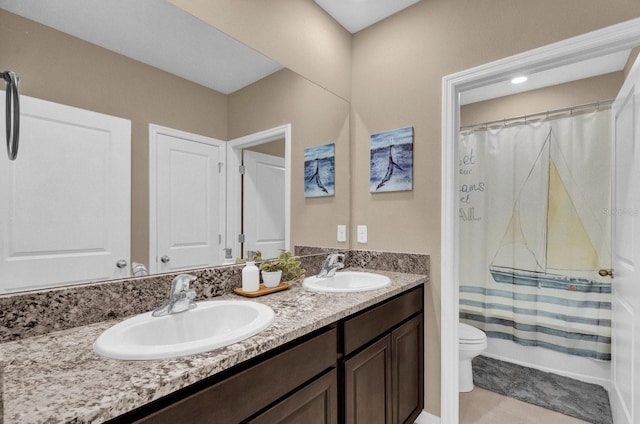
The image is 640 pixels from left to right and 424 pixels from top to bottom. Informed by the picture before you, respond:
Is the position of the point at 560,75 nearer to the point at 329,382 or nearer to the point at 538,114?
the point at 538,114

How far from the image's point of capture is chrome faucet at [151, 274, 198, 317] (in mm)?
1062

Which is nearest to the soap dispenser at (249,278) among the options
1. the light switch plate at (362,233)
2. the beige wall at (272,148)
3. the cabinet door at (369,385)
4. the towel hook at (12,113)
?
the cabinet door at (369,385)

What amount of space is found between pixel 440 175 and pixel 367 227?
22.7 inches

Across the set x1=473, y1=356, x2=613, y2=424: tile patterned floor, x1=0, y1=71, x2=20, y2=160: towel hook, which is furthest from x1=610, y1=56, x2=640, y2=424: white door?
x1=0, y1=71, x2=20, y2=160: towel hook

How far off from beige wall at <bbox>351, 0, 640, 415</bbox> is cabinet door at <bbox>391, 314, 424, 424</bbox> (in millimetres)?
76

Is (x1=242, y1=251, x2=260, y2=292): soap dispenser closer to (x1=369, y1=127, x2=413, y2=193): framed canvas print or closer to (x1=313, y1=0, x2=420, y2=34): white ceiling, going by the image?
(x1=369, y1=127, x2=413, y2=193): framed canvas print

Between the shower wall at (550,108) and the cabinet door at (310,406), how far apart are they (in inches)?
88.5

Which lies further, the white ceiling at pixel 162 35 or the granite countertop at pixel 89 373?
the white ceiling at pixel 162 35

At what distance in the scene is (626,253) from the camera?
155 cm

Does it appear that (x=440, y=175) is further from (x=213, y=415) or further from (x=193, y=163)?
(x=213, y=415)

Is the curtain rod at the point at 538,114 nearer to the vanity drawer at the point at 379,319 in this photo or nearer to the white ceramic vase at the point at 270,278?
the vanity drawer at the point at 379,319

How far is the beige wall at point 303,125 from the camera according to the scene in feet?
5.12

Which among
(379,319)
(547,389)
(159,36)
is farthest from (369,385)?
(547,389)

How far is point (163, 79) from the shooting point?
1227 mm
